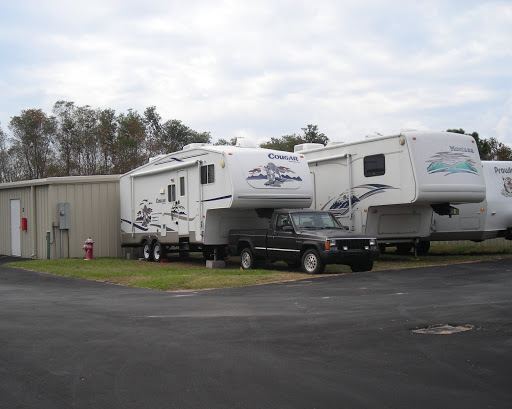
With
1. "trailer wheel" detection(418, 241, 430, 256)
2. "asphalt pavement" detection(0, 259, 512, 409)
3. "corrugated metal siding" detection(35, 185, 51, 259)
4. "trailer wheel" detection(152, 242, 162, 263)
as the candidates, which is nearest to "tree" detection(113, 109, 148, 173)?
"corrugated metal siding" detection(35, 185, 51, 259)

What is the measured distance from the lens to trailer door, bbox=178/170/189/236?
64.8 feet

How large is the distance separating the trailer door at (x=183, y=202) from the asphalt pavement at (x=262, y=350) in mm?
7658

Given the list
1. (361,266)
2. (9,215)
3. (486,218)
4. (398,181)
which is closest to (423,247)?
(486,218)

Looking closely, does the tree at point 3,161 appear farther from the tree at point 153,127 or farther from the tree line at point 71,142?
the tree at point 153,127

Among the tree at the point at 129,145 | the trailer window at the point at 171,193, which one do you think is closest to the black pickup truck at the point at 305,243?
the trailer window at the point at 171,193

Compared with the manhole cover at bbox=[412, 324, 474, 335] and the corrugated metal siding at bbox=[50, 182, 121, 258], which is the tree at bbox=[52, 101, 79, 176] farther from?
the manhole cover at bbox=[412, 324, 474, 335]

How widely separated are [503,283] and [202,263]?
1106 cm

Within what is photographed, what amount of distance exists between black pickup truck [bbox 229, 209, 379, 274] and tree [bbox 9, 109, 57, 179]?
32.6 metres

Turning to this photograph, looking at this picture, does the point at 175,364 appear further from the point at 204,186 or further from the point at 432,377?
the point at 204,186

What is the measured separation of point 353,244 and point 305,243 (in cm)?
122

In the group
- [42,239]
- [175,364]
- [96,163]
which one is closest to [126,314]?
[175,364]

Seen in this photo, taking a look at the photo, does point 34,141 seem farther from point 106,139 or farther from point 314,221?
point 314,221

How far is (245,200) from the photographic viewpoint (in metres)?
17.3

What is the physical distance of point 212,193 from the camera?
59.9 ft
